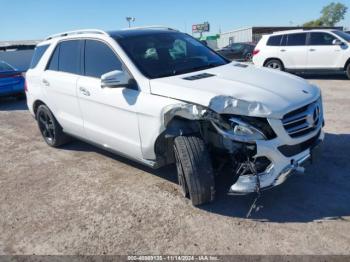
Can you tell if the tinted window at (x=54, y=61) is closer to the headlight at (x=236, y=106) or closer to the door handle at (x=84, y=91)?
the door handle at (x=84, y=91)

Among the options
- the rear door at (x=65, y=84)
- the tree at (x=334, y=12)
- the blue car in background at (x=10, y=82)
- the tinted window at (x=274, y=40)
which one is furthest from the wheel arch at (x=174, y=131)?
the tree at (x=334, y=12)

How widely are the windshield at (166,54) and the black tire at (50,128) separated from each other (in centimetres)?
216

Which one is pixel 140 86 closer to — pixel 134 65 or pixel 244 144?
pixel 134 65

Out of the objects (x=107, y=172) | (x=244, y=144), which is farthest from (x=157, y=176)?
(x=244, y=144)

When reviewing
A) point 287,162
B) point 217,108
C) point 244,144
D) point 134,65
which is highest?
point 134,65

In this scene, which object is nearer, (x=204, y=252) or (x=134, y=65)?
(x=204, y=252)

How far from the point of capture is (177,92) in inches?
146

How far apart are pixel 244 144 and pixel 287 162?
0.46 meters

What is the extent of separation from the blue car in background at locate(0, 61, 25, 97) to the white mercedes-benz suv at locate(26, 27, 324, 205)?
6781mm

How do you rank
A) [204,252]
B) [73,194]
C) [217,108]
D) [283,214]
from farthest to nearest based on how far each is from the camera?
[73,194], [283,214], [217,108], [204,252]

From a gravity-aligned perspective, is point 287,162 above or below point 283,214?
above

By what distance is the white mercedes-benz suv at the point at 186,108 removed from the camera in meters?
3.41

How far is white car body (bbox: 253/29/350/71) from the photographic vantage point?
11656 millimetres

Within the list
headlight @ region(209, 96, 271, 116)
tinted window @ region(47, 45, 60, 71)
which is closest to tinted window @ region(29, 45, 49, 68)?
tinted window @ region(47, 45, 60, 71)
